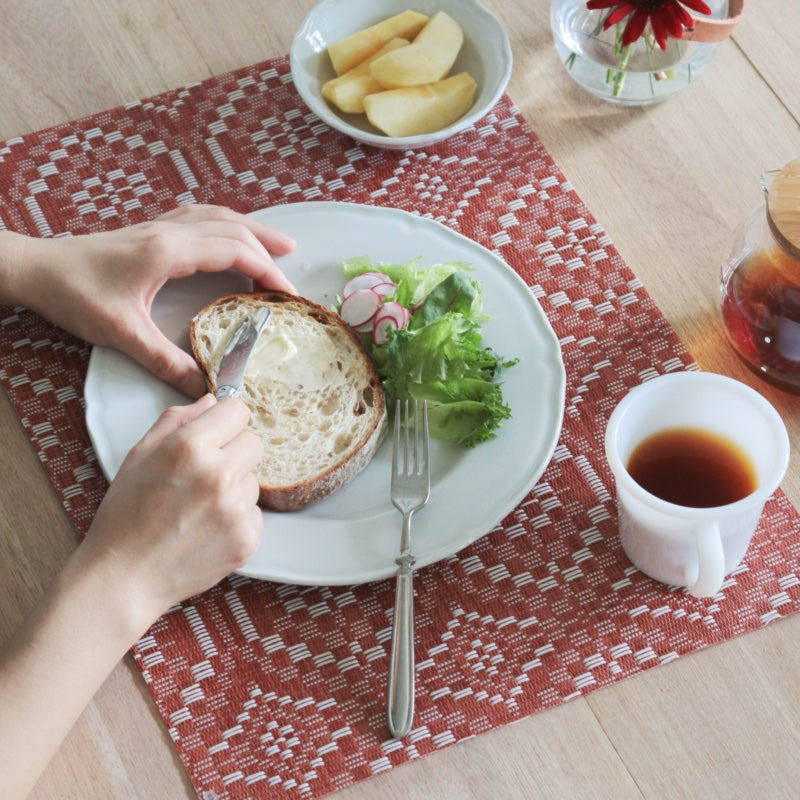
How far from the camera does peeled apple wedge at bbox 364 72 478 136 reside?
4.80ft

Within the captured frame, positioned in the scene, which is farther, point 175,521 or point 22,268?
point 22,268

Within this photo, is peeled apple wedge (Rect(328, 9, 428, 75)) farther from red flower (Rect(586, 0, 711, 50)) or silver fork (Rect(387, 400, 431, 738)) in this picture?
silver fork (Rect(387, 400, 431, 738))

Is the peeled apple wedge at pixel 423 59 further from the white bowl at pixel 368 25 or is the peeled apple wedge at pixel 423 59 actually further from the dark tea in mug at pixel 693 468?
the dark tea in mug at pixel 693 468

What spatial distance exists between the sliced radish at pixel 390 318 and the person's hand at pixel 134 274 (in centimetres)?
12

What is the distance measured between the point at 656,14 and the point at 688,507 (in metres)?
0.64

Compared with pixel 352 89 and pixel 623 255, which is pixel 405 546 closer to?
pixel 623 255

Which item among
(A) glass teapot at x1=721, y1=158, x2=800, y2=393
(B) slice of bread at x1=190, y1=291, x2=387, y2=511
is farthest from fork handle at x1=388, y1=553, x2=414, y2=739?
(A) glass teapot at x1=721, y1=158, x2=800, y2=393

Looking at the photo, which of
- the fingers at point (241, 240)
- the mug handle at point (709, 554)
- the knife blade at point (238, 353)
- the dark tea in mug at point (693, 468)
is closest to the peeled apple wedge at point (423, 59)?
the fingers at point (241, 240)

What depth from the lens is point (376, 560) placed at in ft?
3.75

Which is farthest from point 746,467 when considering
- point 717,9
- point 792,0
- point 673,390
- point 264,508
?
point 792,0

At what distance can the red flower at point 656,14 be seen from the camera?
4.46 feet

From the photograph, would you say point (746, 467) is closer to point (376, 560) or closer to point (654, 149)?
point (376, 560)

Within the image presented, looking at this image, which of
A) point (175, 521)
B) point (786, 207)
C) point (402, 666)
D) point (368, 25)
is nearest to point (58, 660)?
point (175, 521)

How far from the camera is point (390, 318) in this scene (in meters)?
1.27
